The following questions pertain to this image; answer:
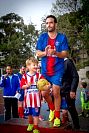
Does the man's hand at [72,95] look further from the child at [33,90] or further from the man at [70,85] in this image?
the child at [33,90]

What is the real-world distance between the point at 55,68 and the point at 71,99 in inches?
11.3

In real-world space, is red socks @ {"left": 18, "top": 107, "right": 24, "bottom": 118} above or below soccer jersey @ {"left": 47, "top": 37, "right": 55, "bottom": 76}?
below

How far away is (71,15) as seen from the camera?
79.6 inches

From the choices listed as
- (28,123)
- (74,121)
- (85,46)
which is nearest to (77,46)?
(85,46)

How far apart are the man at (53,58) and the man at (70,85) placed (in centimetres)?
10

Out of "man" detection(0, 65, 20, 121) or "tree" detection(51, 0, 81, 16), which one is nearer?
"tree" detection(51, 0, 81, 16)

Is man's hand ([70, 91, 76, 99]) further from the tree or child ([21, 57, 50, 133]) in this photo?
the tree

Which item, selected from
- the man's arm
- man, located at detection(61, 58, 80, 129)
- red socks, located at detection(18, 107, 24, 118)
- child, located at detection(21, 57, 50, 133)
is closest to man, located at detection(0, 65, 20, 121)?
red socks, located at detection(18, 107, 24, 118)

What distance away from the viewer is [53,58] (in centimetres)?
183

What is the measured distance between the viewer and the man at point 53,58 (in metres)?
1.81

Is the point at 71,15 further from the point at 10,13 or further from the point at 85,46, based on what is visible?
the point at 10,13

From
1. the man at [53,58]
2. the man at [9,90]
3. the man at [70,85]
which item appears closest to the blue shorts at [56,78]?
the man at [53,58]

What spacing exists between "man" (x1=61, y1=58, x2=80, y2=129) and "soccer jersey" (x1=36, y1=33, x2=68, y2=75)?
110mm

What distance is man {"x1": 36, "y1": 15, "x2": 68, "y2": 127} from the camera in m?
1.81
